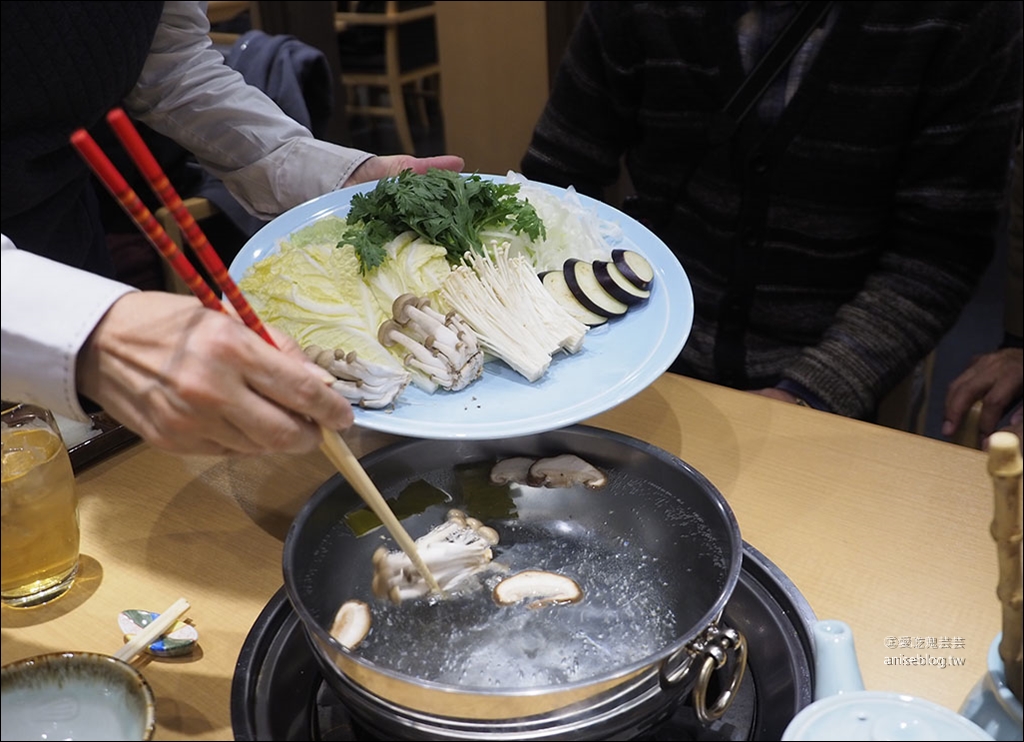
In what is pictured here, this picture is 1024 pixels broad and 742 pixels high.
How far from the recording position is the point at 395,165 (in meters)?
1.58

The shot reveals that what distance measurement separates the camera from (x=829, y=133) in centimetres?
178

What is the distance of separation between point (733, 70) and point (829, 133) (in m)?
0.22

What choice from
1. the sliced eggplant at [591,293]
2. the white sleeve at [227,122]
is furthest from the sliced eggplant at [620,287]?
the white sleeve at [227,122]

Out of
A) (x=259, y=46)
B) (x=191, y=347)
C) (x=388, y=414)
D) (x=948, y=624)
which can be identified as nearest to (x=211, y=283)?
(x=191, y=347)

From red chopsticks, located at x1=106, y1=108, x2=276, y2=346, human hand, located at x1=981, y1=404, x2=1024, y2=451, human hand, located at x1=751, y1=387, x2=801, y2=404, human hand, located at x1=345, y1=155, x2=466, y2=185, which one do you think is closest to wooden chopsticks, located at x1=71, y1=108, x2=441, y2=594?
red chopsticks, located at x1=106, y1=108, x2=276, y2=346

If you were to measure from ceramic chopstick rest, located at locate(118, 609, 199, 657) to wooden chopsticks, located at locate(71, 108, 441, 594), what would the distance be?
0.24 metres

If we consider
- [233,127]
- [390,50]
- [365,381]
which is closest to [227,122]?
[233,127]

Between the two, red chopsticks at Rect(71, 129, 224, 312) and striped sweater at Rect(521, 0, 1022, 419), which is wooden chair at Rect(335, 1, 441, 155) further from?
red chopsticks at Rect(71, 129, 224, 312)

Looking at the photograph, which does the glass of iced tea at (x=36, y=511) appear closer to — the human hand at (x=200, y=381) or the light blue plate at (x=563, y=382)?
the human hand at (x=200, y=381)

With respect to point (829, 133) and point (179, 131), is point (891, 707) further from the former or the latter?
point (179, 131)

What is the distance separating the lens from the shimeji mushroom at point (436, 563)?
0.98 m

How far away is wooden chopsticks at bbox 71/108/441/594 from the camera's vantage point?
695mm

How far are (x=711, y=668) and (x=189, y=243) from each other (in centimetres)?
59

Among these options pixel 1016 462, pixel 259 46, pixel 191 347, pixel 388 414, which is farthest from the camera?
pixel 259 46
